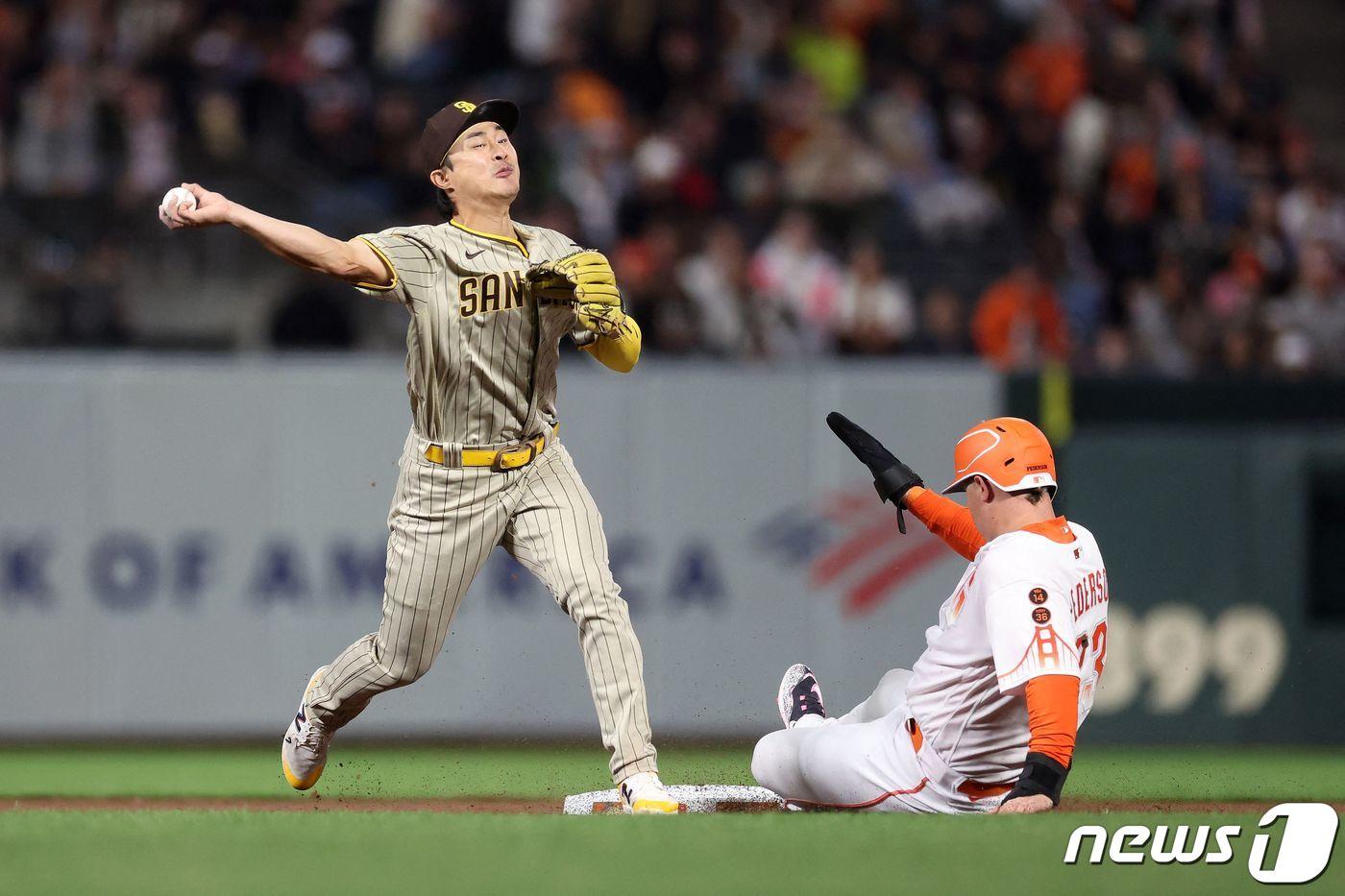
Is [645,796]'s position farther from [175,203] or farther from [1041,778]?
[175,203]

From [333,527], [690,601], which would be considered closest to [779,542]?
[690,601]

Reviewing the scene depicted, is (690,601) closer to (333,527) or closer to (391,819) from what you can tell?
(333,527)

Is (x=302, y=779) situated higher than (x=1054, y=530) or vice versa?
(x=1054, y=530)

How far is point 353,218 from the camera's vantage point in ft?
34.0

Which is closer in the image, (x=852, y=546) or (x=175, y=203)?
(x=175, y=203)

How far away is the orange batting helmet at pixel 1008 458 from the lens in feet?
14.9

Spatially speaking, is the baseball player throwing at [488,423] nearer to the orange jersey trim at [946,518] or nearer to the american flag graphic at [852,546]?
the orange jersey trim at [946,518]

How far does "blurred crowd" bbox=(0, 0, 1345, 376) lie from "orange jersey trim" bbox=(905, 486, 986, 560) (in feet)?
14.4

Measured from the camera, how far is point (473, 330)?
Result: 4977mm

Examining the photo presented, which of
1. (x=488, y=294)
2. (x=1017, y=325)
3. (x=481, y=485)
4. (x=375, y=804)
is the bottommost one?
(x=375, y=804)

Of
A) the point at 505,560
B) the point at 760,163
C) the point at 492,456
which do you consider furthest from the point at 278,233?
the point at 760,163

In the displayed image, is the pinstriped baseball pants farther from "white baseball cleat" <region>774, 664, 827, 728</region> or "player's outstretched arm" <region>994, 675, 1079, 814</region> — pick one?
"player's outstretched arm" <region>994, 675, 1079, 814</region>

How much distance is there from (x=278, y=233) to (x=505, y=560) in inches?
156

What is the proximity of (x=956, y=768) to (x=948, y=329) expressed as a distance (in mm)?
5793
